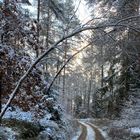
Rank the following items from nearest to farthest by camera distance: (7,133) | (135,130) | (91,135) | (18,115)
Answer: (7,133) < (18,115) < (135,130) < (91,135)

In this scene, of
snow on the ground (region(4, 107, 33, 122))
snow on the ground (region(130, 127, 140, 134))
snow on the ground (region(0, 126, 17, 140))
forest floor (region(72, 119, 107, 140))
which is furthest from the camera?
forest floor (region(72, 119, 107, 140))

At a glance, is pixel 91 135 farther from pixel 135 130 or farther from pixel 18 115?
pixel 18 115

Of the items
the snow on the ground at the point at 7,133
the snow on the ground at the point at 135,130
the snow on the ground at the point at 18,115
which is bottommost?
the snow on the ground at the point at 7,133

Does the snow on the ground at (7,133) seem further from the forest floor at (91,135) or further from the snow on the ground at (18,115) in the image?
the forest floor at (91,135)

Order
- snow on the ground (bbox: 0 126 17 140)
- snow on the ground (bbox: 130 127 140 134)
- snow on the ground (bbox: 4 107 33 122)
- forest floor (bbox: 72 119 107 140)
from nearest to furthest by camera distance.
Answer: snow on the ground (bbox: 0 126 17 140) → snow on the ground (bbox: 4 107 33 122) → snow on the ground (bbox: 130 127 140 134) → forest floor (bbox: 72 119 107 140)

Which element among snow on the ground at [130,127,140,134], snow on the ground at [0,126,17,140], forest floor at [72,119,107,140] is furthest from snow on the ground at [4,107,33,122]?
forest floor at [72,119,107,140]

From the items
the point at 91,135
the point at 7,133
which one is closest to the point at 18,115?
the point at 7,133

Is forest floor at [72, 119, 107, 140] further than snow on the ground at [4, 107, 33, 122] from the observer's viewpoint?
Yes

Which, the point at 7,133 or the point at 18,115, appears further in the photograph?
the point at 18,115

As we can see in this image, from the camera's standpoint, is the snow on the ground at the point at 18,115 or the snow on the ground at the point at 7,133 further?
the snow on the ground at the point at 18,115

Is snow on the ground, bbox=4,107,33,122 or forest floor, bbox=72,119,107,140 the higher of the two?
snow on the ground, bbox=4,107,33,122

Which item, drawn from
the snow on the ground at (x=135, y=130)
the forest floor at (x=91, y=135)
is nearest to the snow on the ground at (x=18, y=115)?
the snow on the ground at (x=135, y=130)

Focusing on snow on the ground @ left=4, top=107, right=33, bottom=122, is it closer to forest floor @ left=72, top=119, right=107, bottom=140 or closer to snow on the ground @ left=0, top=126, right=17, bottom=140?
snow on the ground @ left=0, top=126, right=17, bottom=140

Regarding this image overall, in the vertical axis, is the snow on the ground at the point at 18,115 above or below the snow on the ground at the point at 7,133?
above
